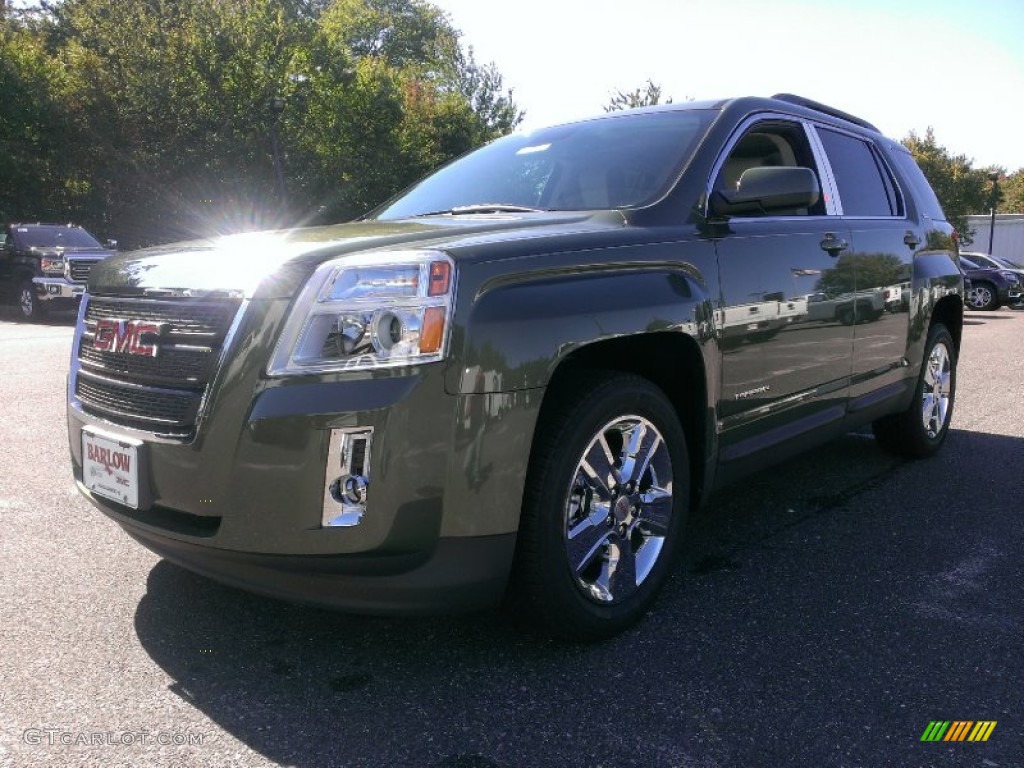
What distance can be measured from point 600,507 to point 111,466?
1444mm

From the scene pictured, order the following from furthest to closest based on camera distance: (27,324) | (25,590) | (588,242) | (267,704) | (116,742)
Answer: (27,324) < (25,590) < (588,242) < (267,704) < (116,742)

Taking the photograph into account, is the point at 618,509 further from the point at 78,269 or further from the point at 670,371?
the point at 78,269

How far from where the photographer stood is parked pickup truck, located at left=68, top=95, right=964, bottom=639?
2.17 m

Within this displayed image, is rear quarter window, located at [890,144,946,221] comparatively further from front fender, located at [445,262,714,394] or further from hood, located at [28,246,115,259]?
hood, located at [28,246,115,259]

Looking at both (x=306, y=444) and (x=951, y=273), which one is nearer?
(x=306, y=444)

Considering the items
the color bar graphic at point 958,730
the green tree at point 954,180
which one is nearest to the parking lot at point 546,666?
the color bar graphic at point 958,730

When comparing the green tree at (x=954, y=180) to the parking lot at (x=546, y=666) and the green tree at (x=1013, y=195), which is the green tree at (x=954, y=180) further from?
the parking lot at (x=546, y=666)

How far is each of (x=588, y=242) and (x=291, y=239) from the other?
0.93 metres

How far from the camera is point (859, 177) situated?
4.33 m

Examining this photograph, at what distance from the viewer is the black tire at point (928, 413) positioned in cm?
483

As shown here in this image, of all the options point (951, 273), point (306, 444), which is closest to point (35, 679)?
point (306, 444)

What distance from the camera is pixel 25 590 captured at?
303 centimetres

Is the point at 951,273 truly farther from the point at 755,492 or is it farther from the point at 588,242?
the point at 588,242

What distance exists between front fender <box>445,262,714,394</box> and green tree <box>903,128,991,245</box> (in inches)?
1635
